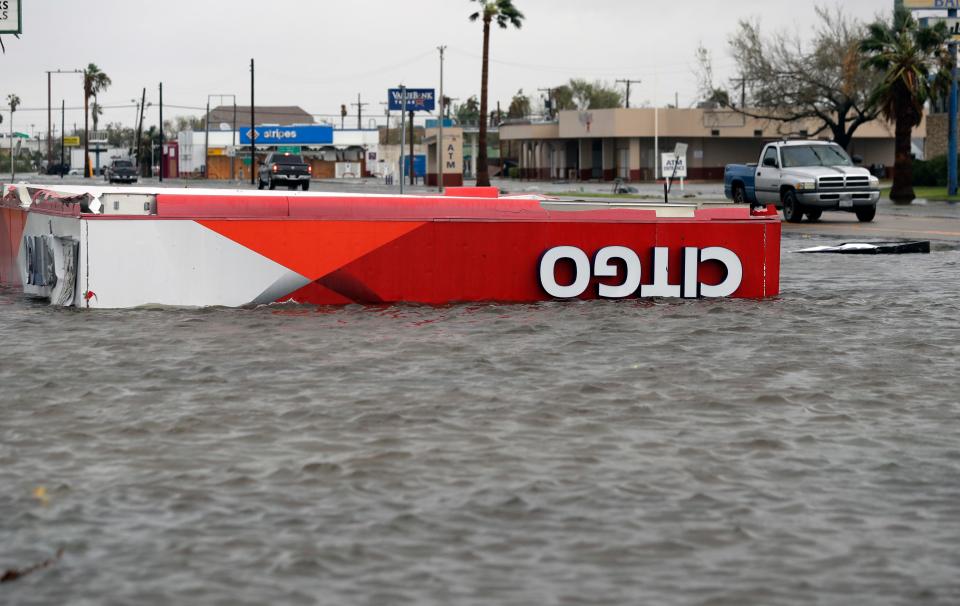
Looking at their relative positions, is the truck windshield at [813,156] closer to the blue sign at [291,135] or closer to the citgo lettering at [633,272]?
the citgo lettering at [633,272]

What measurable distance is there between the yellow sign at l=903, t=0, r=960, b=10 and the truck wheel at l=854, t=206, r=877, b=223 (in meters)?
17.9

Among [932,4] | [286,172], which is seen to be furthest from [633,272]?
[286,172]

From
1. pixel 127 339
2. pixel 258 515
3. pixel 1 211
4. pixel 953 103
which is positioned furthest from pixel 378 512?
pixel 953 103

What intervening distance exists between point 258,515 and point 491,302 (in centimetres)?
797

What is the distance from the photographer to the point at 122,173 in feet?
287

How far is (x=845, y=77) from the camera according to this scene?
64688mm

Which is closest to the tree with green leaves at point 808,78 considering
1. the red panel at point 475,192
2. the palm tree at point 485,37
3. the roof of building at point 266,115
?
the palm tree at point 485,37

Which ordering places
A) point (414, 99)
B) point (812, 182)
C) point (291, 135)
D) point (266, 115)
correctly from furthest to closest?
point (266, 115)
point (291, 135)
point (414, 99)
point (812, 182)

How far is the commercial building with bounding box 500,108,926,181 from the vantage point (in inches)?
3733

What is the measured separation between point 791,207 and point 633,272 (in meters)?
19.2

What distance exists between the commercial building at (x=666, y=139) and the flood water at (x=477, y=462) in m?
80.4

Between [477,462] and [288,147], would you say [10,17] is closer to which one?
[477,462]

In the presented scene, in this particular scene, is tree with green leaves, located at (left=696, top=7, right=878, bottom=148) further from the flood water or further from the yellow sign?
the flood water

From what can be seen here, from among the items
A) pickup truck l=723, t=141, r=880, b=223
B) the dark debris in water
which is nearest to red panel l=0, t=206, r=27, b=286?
the dark debris in water
